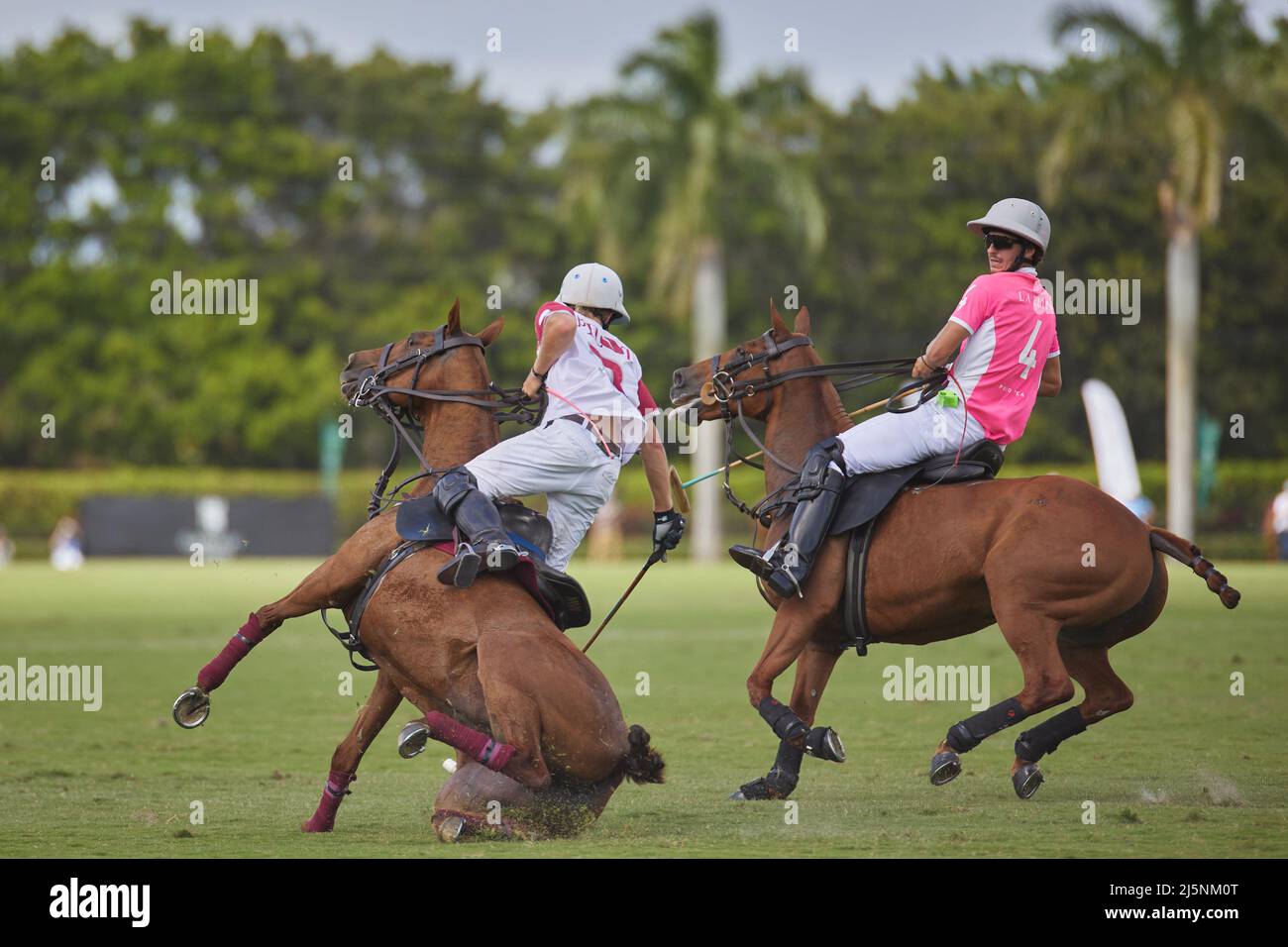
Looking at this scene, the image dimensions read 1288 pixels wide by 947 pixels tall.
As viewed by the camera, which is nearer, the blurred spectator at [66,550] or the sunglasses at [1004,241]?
the sunglasses at [1004,241]

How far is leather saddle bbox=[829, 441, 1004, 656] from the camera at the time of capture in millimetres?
8508

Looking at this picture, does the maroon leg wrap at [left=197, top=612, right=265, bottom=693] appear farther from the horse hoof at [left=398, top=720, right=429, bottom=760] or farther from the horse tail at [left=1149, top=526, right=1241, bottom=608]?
the horse tail at [left=1149, top=526, right=1241, bottom=608]

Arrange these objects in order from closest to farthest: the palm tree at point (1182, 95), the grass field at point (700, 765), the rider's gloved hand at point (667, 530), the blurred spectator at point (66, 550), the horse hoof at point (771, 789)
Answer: the grass field at point (700, 765) → the horse hoof at point (771, 789) → the rider's gloved hand at point (667, 530) → the palm tree at point (1182, 95) → the blurred spectator at point (66, 550)

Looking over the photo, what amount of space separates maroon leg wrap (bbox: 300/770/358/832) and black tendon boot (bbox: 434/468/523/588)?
1.02 metres

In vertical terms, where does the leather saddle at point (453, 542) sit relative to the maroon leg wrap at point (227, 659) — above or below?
above

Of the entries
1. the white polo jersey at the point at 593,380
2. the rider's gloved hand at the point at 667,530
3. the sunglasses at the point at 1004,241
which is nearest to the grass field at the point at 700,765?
the rider's gloved hand at the point at 667,530

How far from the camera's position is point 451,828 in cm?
741

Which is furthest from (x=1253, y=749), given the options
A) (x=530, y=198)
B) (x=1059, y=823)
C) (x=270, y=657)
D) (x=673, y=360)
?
(x=530, y=198)

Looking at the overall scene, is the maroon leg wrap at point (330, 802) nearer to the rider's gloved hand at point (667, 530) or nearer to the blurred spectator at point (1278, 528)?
the rider's gloved hand at point (667, 530)

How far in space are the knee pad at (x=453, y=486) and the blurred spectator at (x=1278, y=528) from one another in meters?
29.5

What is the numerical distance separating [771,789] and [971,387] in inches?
85.8

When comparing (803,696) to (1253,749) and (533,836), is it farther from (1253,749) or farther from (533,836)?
(1253,749)

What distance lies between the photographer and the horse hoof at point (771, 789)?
8.60 meters

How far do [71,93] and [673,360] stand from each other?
20806 millimetres
